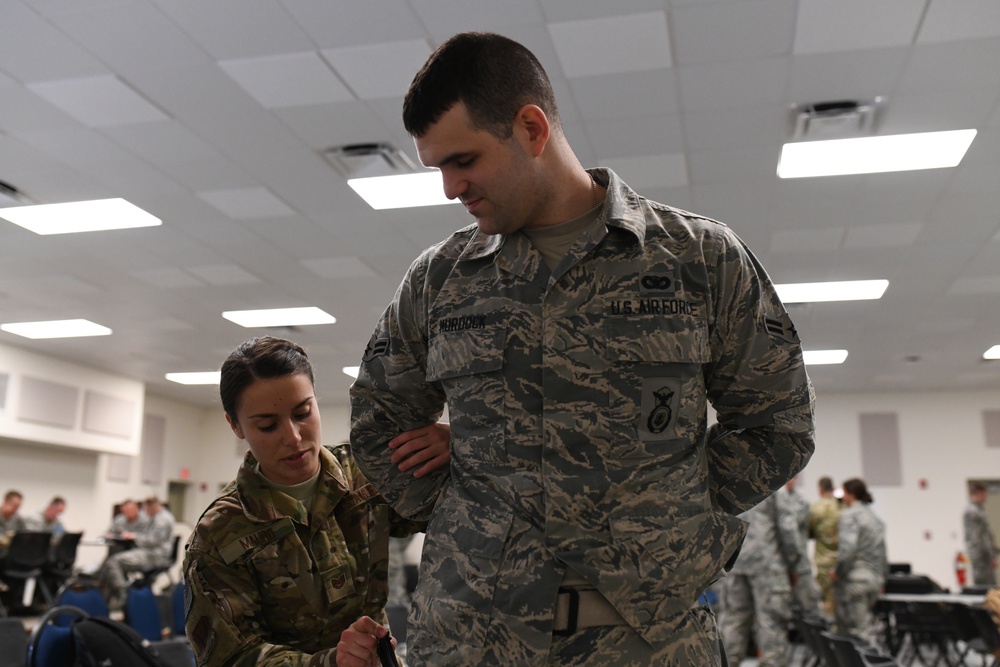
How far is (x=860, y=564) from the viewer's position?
8250 millimetres

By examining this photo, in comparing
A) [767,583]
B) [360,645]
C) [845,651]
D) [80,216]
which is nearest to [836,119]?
[845,651]

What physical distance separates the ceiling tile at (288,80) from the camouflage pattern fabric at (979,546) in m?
A: 8.77

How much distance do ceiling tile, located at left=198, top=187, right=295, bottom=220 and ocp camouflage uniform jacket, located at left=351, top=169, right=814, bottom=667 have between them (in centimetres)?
568

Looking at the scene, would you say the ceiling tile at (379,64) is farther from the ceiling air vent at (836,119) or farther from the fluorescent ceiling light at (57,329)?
the fluorescent ceiling light at (57,329)

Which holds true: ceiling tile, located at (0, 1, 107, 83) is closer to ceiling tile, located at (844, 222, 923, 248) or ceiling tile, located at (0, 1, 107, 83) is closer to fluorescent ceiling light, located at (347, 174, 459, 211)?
fluorescent ceiling light, located at (347, 174, 459, 211)

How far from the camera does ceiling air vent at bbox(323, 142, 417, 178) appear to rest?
5.94 metres

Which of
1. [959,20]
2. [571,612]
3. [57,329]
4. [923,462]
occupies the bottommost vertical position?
[571,612]

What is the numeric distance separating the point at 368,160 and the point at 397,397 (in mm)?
4793

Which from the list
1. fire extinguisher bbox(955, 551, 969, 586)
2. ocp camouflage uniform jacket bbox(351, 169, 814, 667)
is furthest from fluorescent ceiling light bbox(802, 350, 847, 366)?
ocp camouflage uniform jacket bbox(351, 169, 814, 667)

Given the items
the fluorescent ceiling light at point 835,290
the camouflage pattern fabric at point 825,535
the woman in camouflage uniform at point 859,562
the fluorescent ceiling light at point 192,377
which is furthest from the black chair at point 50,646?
the fluorescent ceiling light at point 192,377

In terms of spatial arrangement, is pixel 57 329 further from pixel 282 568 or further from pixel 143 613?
pixel 282 568

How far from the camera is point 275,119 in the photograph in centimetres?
556

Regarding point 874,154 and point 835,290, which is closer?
point 874,154

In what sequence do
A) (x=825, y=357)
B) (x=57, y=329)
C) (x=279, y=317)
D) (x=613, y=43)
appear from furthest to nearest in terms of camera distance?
(x=825, y=357), (x=57, y=329), (x=279, y=317), (x=613, y=43)
